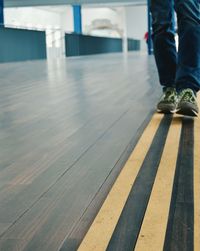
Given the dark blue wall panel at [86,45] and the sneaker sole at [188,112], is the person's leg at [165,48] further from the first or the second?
the dark blue wall panel at [86,45]

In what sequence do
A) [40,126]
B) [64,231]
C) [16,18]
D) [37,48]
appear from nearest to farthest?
[64,231]
[40,126]
[37,48]
[16,18]

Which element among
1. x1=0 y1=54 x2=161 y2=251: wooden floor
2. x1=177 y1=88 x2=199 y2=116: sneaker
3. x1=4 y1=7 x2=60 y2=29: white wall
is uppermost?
x1=4 y1=7 x2=60 y2=29: white wall

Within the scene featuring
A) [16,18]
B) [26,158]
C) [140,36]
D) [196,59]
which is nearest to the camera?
[26,158]

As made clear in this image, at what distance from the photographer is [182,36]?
2613 millimetres

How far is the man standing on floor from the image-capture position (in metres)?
2.54

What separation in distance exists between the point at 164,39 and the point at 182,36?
0.54 feet

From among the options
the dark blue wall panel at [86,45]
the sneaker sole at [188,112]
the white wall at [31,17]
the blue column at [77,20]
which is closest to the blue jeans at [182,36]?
the sneaker sole at [188,112]

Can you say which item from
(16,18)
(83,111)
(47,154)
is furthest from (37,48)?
(16,18)

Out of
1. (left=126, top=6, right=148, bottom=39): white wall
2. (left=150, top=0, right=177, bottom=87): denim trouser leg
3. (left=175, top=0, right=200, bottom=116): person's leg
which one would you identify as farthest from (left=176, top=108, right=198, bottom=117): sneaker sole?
(left=126, top=6, right=148, bottom=39): white wall

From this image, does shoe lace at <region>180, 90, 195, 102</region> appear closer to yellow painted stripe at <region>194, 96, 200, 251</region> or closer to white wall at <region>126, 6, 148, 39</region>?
yellow painted stripe at <region>194, 96, 200, 251</region>

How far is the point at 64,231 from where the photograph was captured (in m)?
1.03

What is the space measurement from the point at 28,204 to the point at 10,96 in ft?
9.22

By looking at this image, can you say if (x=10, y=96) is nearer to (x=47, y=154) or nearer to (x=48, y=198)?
(x=47, y=154)

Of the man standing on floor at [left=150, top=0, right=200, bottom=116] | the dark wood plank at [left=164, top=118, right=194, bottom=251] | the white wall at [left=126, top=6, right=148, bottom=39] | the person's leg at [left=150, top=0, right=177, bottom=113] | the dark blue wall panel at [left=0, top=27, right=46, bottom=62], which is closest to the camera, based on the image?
the dark wood plank at [left=164, top=118, right=194, bottom=251]
